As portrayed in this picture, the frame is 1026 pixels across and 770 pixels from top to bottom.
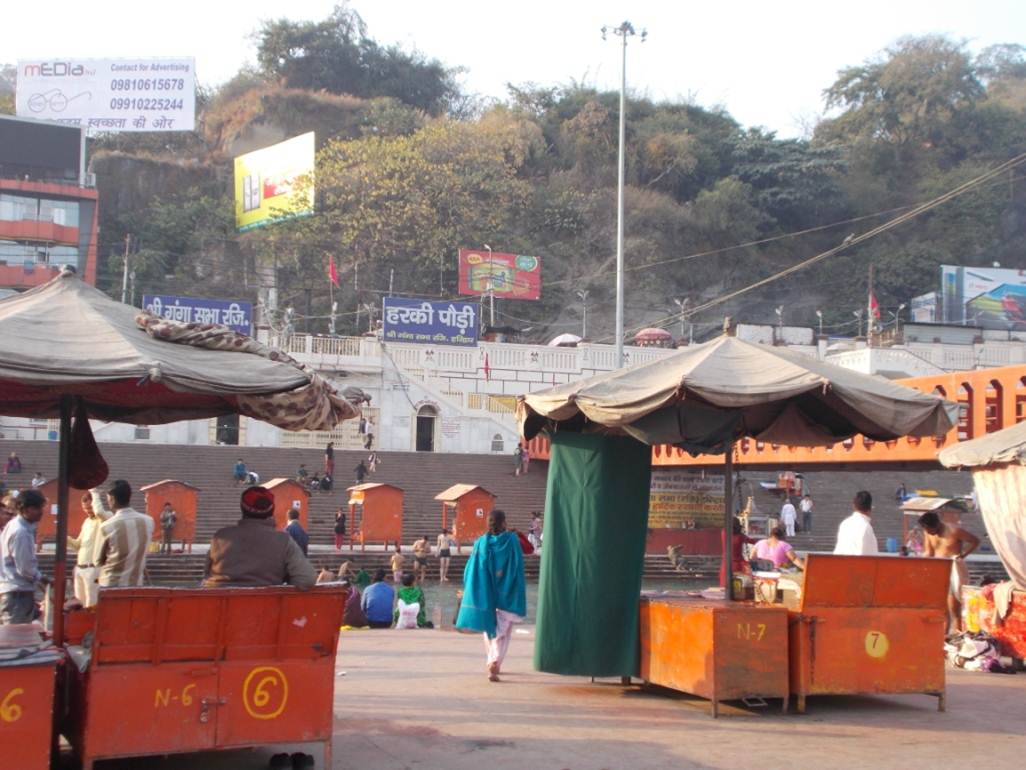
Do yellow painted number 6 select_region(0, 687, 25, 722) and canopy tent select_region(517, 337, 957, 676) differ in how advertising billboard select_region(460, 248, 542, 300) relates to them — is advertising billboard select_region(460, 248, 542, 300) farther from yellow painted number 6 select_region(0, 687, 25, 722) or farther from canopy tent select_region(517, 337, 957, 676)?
yellow painted number 6 select_region(0, 687, 25, 722)

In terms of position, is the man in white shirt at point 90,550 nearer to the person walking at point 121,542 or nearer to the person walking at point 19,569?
the person walking at point 121,542

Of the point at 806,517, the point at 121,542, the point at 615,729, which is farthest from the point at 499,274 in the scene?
the point at 615,729

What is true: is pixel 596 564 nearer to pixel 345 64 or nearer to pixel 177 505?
pixel 177 505

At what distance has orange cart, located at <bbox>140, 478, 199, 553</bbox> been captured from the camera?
89.2ft

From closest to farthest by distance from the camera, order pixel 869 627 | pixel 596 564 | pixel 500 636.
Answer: pixel 869 627
pixel 596 564
pixel 500 636

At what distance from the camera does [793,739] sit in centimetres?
704

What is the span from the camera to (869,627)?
7980 millimetres

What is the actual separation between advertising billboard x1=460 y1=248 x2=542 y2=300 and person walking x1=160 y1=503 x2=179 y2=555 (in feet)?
94.0

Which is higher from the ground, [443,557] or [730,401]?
[730,401]

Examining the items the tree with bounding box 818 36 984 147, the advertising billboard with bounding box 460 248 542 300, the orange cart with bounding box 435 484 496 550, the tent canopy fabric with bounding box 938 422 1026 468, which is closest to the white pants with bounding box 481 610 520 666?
the tent canopy fabric with bounding box 938 422 1026 468

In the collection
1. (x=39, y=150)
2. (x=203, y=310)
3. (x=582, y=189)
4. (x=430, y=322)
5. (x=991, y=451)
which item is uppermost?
(x=582, y=189)

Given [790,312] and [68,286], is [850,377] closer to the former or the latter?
[68,286]

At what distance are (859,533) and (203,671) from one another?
5.39 meters

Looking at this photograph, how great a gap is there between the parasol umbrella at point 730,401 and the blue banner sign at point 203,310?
3462 cm
